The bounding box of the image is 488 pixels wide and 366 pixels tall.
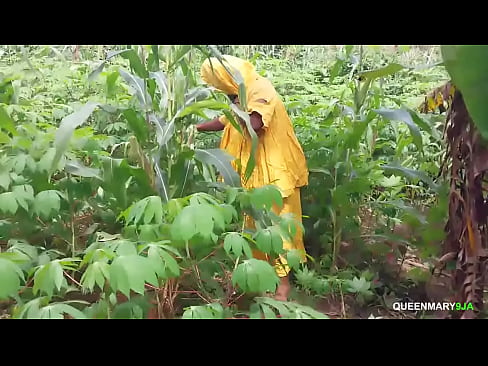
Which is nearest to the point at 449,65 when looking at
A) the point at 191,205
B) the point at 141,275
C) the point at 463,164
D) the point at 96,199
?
the point at 463,164

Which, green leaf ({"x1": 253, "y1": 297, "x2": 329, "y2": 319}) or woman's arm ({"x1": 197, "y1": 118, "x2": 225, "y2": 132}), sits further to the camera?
woman's arm ({"x1": 197, "y1": 118, "x2": 225, "y2": 132})

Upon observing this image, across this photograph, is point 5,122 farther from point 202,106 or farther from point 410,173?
point 410,173

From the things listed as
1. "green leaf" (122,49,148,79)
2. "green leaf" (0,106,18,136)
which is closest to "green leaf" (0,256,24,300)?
"green leaf" (0,106,18,136)

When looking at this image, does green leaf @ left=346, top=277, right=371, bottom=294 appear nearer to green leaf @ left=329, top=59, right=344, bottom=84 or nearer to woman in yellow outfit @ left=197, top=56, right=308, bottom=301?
woman in yellow outfit @ left=197, top=56, right=308, bottom=301

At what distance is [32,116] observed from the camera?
131cm

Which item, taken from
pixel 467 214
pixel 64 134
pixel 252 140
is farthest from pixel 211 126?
pixel 467 214

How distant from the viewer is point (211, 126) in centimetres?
133

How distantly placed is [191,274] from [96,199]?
1.01 feet

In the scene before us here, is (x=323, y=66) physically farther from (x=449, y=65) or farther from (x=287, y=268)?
(x=287, y=268)

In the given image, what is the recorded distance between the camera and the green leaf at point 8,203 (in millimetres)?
1073

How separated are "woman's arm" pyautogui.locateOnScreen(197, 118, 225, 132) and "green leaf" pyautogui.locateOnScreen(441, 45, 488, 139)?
1.74 feet

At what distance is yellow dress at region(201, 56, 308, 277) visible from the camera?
131 cm

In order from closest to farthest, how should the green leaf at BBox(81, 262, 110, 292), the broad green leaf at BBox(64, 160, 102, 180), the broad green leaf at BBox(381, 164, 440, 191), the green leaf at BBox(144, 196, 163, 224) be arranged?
the green leaf at BBox(81, 262, 110, 292), the green leaf at BBox(144, 196, 163, 224), the broad green leaf at BBox(64, 160, 102, 180), the broad green leaf at BBox(381, 164, 440, 191)

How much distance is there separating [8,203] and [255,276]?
1.64 ft
